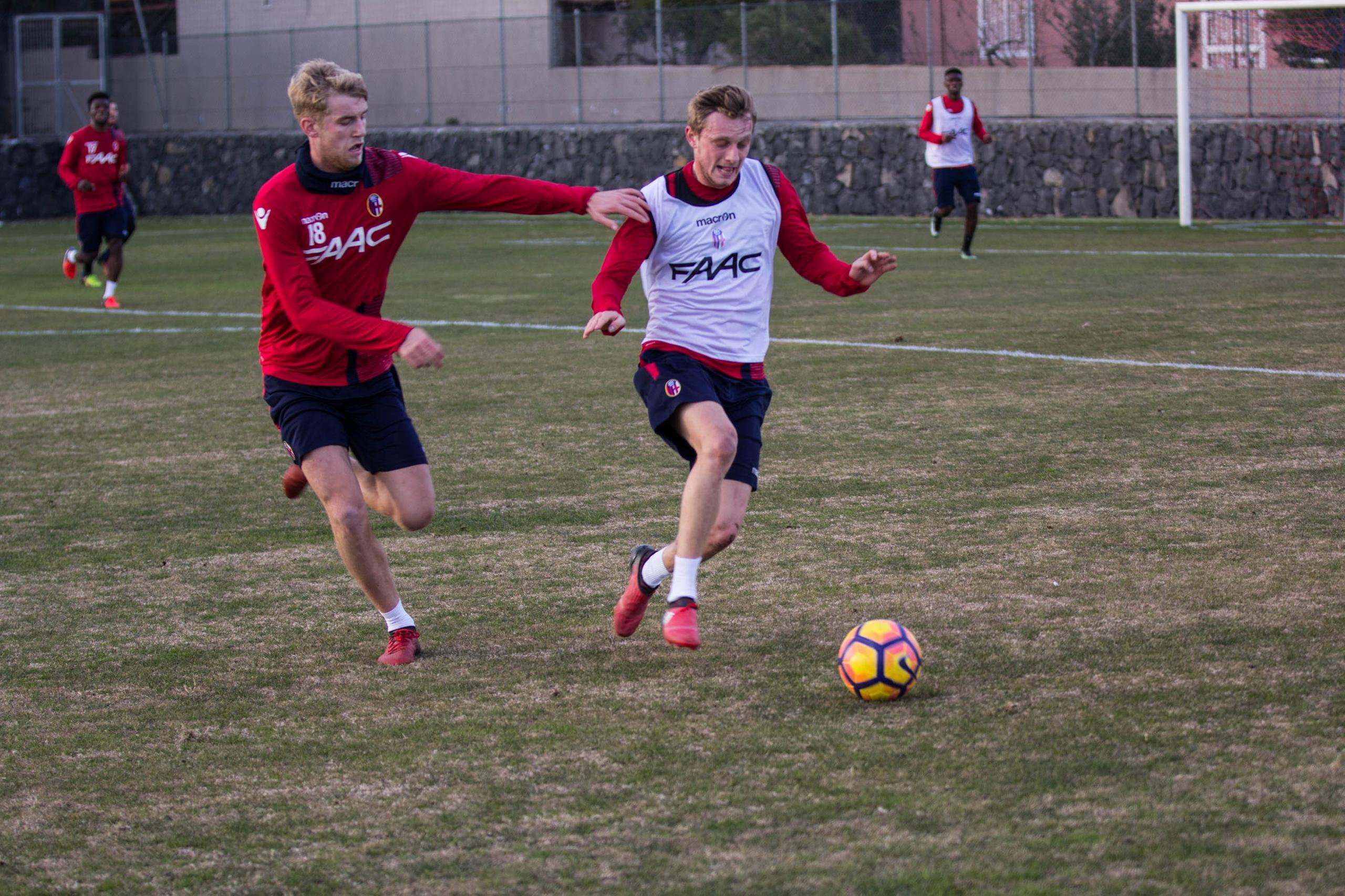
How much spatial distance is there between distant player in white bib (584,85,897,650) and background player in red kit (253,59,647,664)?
0.19 m

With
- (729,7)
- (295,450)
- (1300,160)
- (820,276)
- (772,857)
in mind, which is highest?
(729,7)

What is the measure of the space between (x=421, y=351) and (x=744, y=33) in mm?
27062

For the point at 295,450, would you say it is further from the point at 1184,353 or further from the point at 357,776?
the point at 1184,353

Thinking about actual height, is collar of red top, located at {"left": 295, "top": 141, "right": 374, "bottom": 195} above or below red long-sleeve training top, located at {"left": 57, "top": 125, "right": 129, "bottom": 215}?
below

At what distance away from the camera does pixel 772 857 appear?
349 centimetres

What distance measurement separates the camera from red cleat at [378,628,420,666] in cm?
512

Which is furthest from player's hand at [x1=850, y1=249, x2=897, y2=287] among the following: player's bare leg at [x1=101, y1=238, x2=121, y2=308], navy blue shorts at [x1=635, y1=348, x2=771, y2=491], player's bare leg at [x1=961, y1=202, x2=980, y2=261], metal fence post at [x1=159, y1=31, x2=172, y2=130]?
metal fence post at [x1=159, y1=31, x2=172, y2=130]

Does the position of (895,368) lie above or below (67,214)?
below

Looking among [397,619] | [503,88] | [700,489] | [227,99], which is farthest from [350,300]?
[227,99]

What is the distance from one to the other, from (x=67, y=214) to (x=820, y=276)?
110 feet

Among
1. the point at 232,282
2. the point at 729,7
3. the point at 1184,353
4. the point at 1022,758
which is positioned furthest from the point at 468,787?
the point at 729,7

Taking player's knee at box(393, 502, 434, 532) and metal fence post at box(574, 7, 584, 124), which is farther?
metal fence post at box(574, 7, 584, 124)

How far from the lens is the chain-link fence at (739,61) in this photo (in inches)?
957

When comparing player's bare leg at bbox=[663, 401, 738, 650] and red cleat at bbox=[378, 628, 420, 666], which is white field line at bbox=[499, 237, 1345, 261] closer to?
player's bare leg at bbox=[663, 401, 738, 650]
